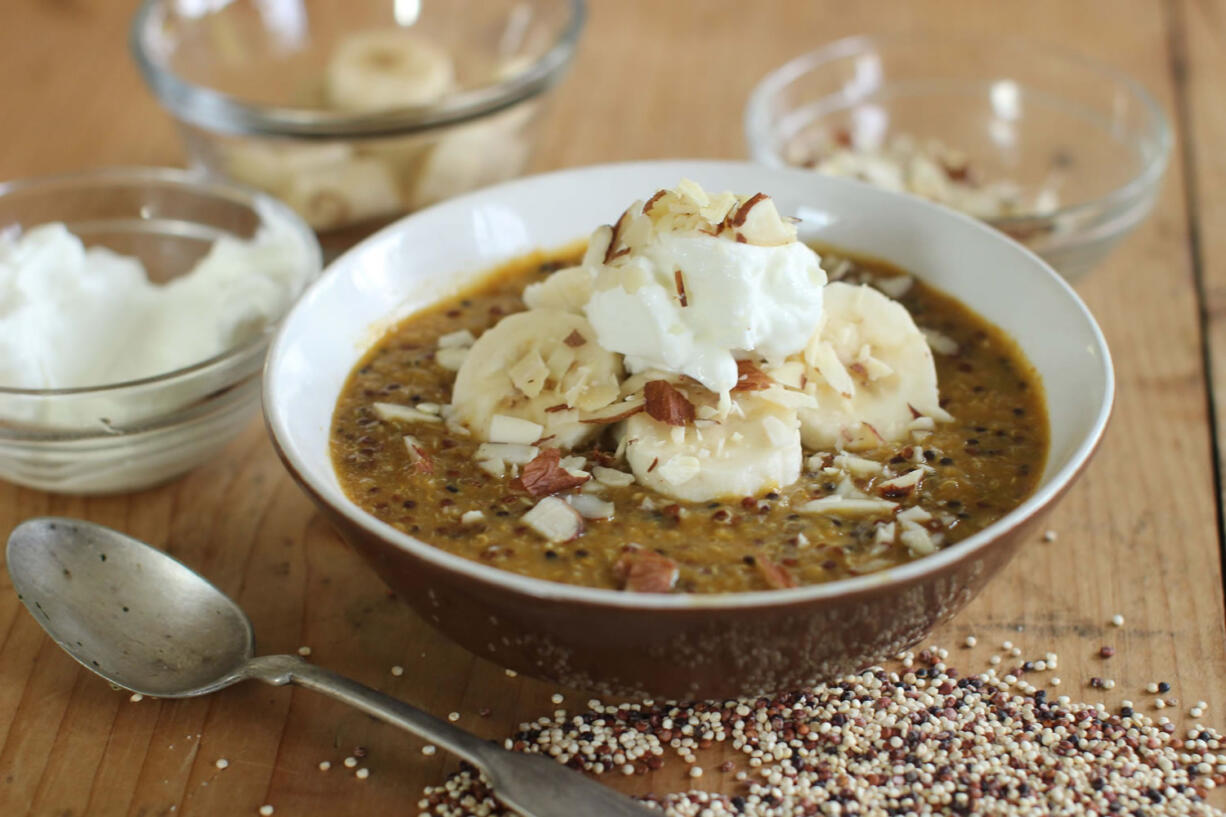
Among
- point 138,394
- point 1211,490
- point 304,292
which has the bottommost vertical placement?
point 1211,490

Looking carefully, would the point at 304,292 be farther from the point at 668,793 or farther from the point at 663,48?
the point at 663,48

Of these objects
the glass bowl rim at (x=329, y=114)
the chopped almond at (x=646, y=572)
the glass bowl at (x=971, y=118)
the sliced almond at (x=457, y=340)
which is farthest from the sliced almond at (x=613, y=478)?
the glass bowl rim at (x=329, y=114)

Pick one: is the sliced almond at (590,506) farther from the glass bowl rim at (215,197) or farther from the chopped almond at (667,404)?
the glass bowl rim at (215,197)

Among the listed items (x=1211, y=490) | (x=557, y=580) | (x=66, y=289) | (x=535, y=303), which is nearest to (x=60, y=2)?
(x=66, y=289)

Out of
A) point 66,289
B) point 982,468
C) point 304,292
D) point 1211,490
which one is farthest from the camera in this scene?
point 66,289

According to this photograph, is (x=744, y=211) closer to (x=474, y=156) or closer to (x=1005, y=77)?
(x=474, y=156)

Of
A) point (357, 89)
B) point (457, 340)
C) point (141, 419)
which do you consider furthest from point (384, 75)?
point (141, 419)
